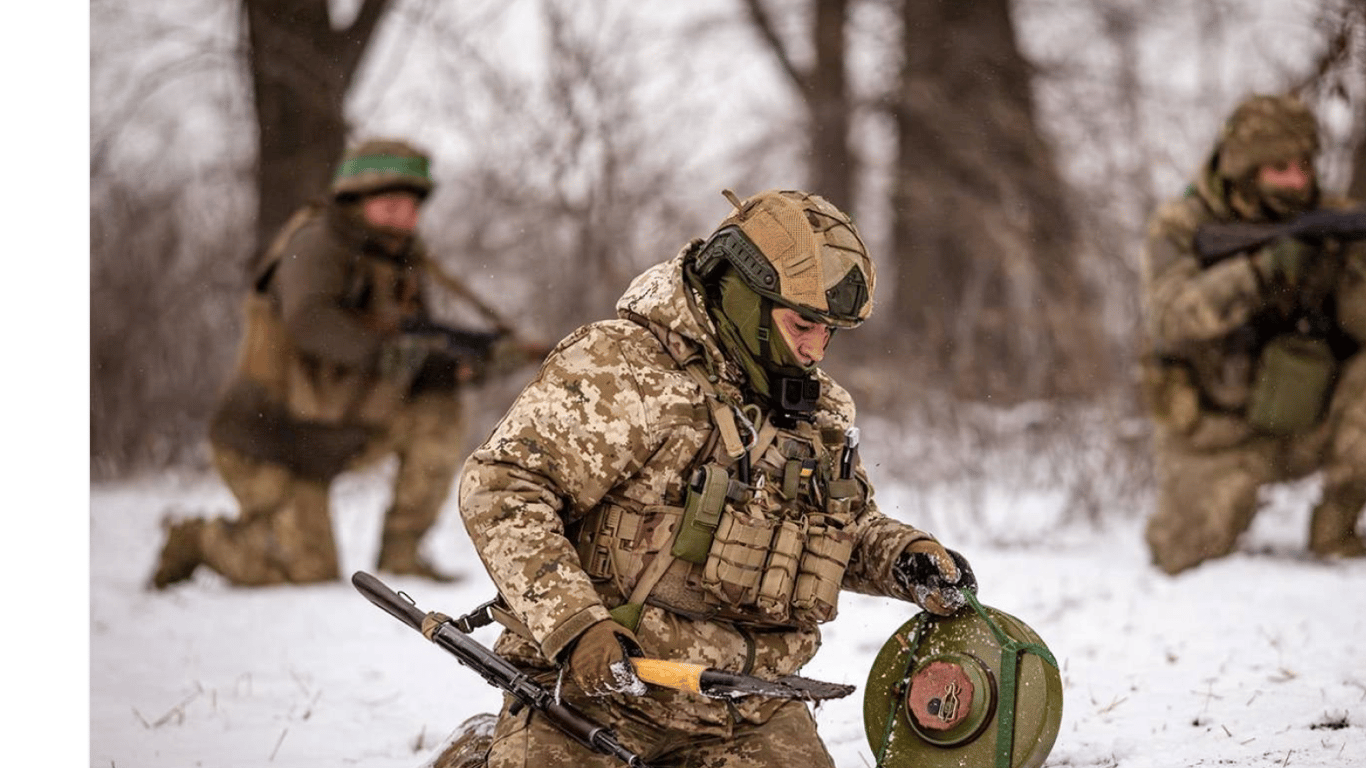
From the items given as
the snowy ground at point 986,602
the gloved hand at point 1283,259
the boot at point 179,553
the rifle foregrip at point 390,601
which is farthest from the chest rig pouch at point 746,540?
the boot at point 179,553

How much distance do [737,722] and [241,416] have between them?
3.67m

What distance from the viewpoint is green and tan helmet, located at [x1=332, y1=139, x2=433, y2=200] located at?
5547mm

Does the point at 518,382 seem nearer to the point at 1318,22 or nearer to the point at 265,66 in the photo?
the point at 265,66

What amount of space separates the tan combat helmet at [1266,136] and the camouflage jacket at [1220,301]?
0.12 metres

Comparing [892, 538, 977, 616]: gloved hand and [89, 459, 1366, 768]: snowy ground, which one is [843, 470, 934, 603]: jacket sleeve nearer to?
[892, 538, 977, 616]: gloved hand

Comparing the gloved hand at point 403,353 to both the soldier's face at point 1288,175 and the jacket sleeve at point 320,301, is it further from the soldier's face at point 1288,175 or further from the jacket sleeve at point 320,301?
the soldier's face at point 1288,175

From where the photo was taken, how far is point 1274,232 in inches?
181

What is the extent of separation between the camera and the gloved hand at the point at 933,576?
2.63 metres

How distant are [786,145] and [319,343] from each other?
212 cm

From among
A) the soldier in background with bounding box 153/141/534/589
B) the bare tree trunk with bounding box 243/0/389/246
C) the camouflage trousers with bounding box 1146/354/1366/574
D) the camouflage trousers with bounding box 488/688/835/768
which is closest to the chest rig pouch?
the camouflage trousers with bounding box 488/688/835/768

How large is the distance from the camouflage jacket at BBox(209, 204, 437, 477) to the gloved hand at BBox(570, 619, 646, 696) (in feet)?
11.4
